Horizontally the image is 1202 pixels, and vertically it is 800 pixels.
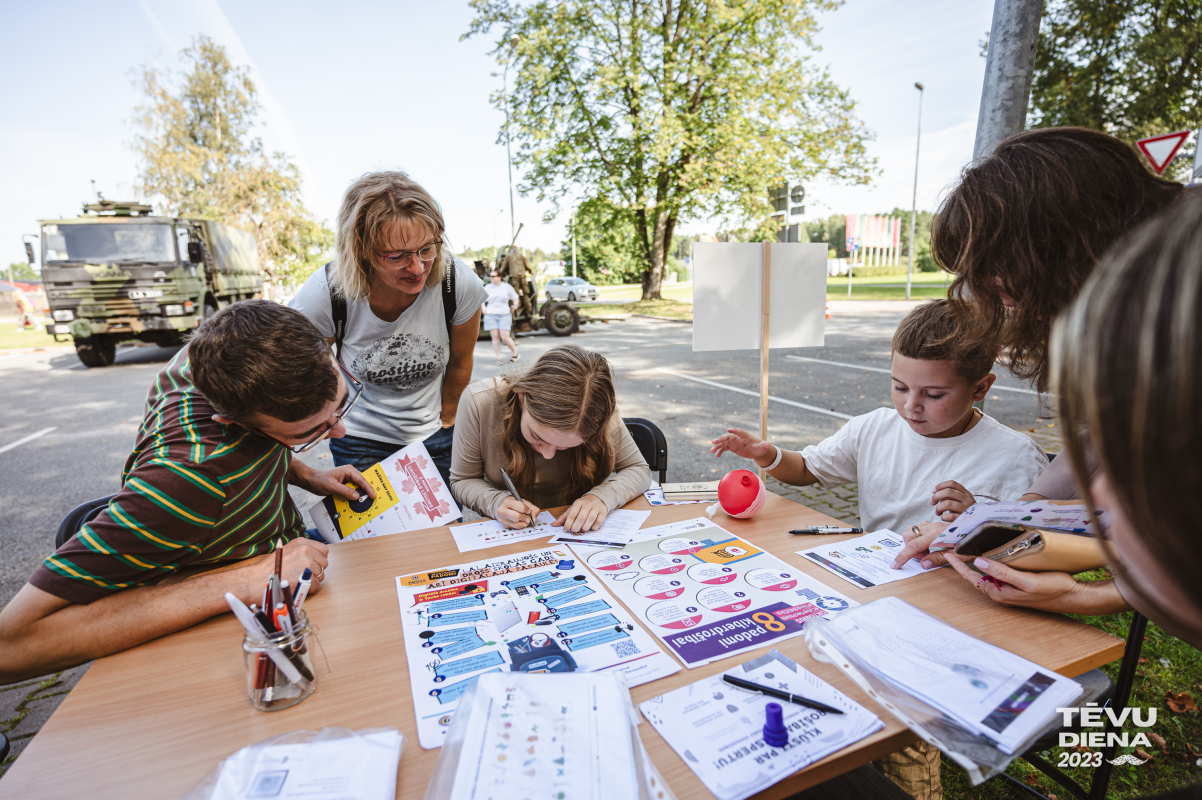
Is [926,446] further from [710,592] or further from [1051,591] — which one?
[710,592]

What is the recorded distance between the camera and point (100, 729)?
973mm

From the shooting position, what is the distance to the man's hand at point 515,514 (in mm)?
1777

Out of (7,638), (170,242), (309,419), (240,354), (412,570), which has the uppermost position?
(170,242)

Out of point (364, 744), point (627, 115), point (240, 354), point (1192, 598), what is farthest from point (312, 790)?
point (627, 115)

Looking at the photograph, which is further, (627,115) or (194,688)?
(627,115)

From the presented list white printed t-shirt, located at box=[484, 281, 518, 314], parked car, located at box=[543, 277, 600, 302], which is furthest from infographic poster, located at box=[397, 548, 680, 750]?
parked car, located at box=[543, 277, 600, 302]

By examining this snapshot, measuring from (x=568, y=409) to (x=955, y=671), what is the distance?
1159 millimetres

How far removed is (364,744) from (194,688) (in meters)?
0.43

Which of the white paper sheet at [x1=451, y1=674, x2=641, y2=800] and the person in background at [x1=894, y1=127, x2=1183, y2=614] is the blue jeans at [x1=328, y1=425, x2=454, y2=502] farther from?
the person in background at [x1=894, y1=127, x2=1183, y2=614]

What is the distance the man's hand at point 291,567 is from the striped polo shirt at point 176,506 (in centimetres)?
11

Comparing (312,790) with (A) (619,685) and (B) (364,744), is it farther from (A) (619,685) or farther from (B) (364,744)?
(A) (619,685)

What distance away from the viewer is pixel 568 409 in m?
1.80

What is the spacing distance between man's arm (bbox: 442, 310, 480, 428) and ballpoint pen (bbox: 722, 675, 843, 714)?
1.80m

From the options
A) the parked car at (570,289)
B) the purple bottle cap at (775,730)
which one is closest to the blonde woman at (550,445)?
the purple bottle cap at (775,730)
